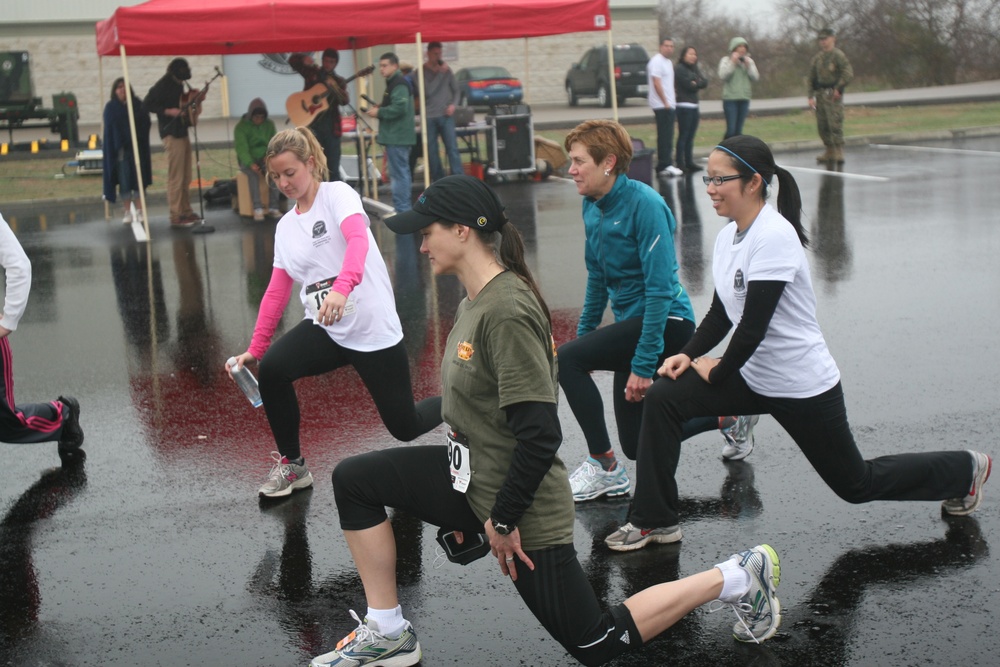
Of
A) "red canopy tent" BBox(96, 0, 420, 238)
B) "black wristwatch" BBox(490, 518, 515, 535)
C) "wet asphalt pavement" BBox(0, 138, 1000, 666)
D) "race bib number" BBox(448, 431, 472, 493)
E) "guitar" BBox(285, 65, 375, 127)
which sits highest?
"red canopy tent" BBox(96, 0, 420, 238)

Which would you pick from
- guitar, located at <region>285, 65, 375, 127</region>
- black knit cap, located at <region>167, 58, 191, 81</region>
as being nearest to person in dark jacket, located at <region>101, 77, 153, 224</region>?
black knit cap, located at <region>167, 58, 191, 81</region>

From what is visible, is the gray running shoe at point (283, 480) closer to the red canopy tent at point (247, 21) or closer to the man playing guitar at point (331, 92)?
the red canopy tent at point (247, 21)

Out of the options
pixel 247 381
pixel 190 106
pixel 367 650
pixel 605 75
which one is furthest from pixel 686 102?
pixel 605 75

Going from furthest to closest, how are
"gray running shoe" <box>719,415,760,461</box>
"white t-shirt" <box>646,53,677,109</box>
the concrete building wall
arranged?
1. the concrete building wall
2. "white t-shirt" <box>646,53,677,109</box>
3. "gray running shoe" <box>719,415,760,461</box>

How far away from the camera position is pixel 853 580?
4.32 metres

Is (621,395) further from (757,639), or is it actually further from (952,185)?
(952,185)

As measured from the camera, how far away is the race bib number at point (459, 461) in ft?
11.2

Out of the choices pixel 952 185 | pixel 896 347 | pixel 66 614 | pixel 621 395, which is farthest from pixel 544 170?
pixel 66 614

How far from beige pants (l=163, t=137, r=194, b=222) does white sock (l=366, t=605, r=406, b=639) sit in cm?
1222

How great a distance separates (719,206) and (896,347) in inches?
147

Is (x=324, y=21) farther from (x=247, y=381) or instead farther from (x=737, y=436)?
(x=737, y=436)

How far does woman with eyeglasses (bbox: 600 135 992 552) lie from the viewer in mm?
4215

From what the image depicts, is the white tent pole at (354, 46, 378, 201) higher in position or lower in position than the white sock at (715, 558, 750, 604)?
higher

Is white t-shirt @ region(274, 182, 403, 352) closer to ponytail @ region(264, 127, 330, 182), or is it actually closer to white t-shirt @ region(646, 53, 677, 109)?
ponytail @ region(264, 127, 330, 182)
